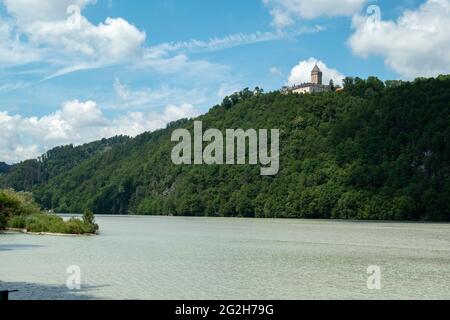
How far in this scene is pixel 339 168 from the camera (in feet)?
467

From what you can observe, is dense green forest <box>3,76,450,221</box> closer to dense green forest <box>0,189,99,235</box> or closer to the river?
dense green forest <box>0,189,99,235</box>

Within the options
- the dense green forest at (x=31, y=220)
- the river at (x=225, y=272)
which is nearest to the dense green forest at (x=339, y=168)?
the dense green forest at (x=31, y=220)

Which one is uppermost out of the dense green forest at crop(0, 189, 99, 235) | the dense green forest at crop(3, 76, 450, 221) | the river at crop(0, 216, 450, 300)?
the dense green forest at crop(3, 76, 450, 221)

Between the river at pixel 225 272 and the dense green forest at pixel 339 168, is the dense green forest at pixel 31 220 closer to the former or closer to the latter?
the river at pixel 225 272

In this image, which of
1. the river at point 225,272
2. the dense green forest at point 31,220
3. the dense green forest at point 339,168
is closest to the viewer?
the river at point 225,272

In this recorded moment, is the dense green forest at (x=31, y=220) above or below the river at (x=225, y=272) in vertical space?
above

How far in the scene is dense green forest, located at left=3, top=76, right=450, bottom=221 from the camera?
126062mm

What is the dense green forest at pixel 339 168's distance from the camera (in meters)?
126

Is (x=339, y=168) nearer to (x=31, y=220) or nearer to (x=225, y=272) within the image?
(x=31, y=220)

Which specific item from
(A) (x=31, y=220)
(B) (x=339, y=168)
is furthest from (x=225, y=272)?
(B) (x=339, y=168)

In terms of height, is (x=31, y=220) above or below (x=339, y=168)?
below

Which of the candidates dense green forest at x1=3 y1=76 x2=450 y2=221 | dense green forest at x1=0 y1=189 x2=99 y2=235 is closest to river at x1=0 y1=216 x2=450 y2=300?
dense green forest at x1=0 y1=189 x2=99 y2=235

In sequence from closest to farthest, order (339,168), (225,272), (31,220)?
1. (225,272)
2. (31,220)
3. (339,168)

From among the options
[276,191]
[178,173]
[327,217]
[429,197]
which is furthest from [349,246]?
[178,173]
